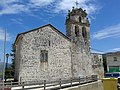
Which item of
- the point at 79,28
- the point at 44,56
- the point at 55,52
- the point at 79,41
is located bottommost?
the point at 44,56

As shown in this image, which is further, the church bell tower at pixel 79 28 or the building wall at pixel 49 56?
the church bell tower at pixel 79 28

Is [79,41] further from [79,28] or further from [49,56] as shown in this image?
[49,56]

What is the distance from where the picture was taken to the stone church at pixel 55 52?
79.3 ft

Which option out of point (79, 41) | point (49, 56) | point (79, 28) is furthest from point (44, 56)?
point (79, 28)

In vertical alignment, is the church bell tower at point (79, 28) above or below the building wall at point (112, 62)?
above

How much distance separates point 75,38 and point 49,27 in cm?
555

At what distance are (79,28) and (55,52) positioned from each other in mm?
7297

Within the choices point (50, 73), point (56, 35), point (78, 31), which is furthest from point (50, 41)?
point (78, 31)

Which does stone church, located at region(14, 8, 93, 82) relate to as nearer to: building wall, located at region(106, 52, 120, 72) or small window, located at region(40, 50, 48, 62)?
small window, located at region(40, 50, 48, 62)

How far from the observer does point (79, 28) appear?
1232 inches

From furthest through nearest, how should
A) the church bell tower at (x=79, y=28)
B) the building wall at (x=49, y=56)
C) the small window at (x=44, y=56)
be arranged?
the church bell tower at (x=79, y=28) → the small window at (x=44, y=56) → the building wall at (x=49, y=56)

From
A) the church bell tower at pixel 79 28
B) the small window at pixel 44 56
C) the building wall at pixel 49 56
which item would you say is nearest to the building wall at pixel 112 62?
the church bell tower at pixel 79 28

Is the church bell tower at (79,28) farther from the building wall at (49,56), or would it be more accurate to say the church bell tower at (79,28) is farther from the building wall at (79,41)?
the building wall at (49,56)

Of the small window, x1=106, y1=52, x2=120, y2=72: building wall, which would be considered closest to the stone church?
the small window
